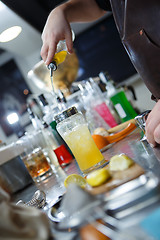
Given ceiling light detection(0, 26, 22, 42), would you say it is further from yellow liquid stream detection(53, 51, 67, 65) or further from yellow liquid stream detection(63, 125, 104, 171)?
yellow liquid stream detection(63, 125, 104, 171)

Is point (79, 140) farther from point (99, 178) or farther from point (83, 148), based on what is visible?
point (99, 178)

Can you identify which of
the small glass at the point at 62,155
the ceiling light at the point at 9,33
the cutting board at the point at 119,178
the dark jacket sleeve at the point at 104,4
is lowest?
the small glass at the point at 62,155

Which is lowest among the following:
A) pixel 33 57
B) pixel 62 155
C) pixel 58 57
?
pixel 62 155

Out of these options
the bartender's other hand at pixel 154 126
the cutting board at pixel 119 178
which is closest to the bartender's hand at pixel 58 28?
the bartender's other hand at pixel 154 126

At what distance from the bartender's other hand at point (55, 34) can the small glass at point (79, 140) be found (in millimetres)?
255

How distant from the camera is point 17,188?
1.34 metres

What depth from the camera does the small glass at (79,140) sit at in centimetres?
87

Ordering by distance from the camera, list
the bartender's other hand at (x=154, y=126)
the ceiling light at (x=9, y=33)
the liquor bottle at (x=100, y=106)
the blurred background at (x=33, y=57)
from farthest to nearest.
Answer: the blurred background at (x=33, y=57)
the ceiling light at (x=9, y=33)
the liquor bottle at (x=100, y=106)
the bartender's other hand at (x=154, y=126)

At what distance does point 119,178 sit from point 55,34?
2.57 ft

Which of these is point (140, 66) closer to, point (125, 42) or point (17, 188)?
point (125, 42)

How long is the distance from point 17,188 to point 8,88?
13.9 feet

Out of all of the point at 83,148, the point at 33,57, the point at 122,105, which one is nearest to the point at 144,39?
the point at 83,148

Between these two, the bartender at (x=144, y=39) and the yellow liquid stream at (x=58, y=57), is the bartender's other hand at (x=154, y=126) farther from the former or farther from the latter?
the yellow liquid stream at (x=58, y=57)

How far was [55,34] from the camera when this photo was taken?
39.9 inches
